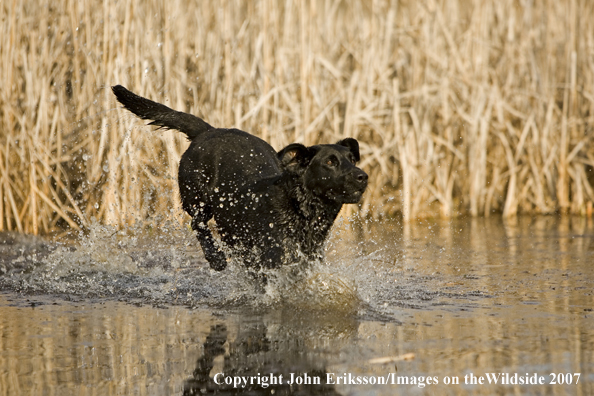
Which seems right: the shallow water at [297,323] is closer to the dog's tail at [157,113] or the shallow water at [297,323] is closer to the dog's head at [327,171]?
the dog's head at [327,171]

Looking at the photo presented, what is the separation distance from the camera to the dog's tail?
5.11 metres

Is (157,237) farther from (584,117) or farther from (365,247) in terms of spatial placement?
(584,117)

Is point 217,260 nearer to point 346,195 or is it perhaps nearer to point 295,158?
point 295,158

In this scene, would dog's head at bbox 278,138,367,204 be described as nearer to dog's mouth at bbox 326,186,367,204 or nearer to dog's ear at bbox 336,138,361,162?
dog's mouth at bbox 326,186,367,204

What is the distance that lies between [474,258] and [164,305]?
264 centimetres

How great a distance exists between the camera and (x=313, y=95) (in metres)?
7.66

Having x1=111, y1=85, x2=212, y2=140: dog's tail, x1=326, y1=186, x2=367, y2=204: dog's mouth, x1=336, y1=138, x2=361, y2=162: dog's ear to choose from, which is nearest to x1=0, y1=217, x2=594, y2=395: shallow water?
x1=326, y1=186, x2=367, y2=204: dog's mouth

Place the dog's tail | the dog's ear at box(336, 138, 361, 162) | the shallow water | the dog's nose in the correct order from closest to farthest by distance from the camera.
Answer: the shallow water → the dog's nose → the dog's ear at box(336, 138, 361, 162) → the dog's tail

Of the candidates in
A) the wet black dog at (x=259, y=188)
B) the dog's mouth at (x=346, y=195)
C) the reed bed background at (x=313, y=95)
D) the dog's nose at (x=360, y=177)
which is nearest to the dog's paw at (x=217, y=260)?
the wet black dog at (x=259, y=188)

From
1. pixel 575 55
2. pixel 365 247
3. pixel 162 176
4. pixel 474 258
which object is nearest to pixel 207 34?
pixel 162 176

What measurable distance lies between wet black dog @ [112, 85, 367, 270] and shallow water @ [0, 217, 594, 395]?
18cm

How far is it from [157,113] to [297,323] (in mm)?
2279

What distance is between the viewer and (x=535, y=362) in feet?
9.04

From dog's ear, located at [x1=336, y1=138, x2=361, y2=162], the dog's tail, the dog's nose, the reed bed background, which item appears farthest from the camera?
the reed bed background
